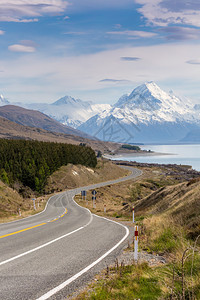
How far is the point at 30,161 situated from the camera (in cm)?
6725

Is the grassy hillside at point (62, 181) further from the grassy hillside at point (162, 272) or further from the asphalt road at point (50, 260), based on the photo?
the grassy hillside at point (162, 272)

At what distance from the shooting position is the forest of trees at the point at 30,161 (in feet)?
209

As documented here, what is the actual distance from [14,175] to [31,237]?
5192 cm

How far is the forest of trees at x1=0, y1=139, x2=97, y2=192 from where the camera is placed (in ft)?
209

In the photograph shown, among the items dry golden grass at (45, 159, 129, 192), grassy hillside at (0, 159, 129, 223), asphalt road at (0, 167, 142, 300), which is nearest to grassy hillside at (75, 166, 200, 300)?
asphalt road at (0, 167, 142, 300)

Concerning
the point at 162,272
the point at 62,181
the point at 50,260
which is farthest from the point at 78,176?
the point at 162,272

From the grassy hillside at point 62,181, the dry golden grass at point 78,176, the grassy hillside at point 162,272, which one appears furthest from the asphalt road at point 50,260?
the dry golden grass at point 78,176

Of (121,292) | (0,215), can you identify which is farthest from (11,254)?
(0,215)

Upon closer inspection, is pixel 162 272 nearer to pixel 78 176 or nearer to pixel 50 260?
pixel 50 260

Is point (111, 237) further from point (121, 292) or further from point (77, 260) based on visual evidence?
point (121, 292)

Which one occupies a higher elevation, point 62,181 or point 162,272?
point 162,272

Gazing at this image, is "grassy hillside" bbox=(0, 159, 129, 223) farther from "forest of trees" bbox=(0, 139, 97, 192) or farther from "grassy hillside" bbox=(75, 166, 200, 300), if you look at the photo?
"grassy hillside" bbox=(75, 166, 200, 300)

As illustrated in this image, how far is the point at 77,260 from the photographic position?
365 inches

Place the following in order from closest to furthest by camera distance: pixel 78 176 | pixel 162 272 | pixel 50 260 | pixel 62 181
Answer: pixel 162 272 < pixel 50 260 < pixel 62 181 < pixel 78 176
